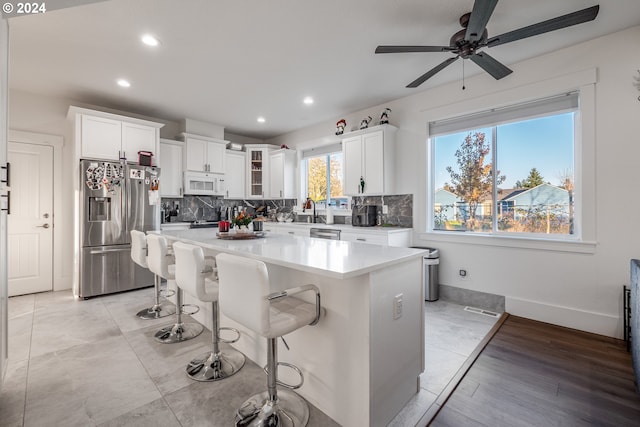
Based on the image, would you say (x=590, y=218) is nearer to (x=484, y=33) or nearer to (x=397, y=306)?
(x=484, y=33)

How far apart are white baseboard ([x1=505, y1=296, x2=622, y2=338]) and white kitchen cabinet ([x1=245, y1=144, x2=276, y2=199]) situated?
14.6 feet

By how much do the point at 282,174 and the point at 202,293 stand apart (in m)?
3.93

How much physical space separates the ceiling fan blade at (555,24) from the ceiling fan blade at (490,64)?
144 millimetres

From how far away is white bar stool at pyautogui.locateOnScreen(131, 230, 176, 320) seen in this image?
2938 millimetres

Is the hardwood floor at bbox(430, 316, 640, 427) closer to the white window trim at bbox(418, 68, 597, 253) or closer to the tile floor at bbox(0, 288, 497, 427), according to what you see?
the tile floor at bbox(0, 288, 497, 427)

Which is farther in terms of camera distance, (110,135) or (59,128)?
(59,128)

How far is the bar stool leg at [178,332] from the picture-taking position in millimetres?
2530

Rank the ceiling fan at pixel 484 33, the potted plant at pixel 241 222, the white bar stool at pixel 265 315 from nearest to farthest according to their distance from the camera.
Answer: the white bar stool at pixel 265 315, the ceiling fan at pixel 484 33, the potted plant at pixel 241 222

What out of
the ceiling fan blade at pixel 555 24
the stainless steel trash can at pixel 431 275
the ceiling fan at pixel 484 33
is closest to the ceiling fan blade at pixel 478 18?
the ceiling fan at pixel 484 33

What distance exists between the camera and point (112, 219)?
3850mm

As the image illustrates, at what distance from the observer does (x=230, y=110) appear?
4504 millimetres

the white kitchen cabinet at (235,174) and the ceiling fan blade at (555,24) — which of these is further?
the white kitchen cabinet at (235,174)

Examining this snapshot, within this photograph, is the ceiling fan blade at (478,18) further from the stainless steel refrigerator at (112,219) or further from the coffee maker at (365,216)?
the stainless steel refrigerator at (112,219)

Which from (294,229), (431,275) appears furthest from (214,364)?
(294,229)
